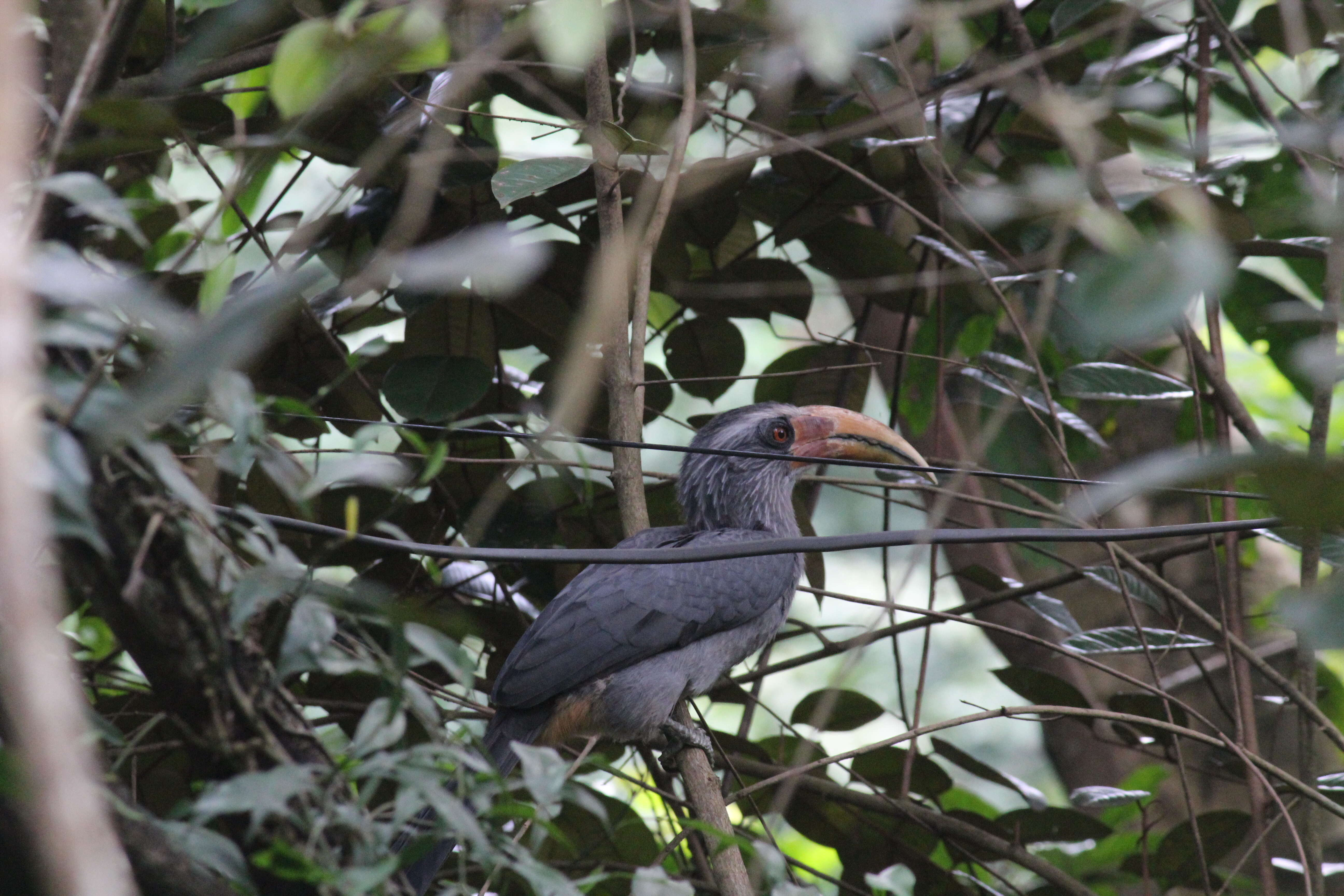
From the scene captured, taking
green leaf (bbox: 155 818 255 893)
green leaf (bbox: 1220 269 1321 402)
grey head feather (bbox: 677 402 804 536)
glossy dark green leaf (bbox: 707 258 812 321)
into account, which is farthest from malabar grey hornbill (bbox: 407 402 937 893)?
green leaf (bbox: 155 818 255 893)

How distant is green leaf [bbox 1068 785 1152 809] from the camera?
279 cm

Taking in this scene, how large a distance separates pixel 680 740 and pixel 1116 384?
5.07 ft

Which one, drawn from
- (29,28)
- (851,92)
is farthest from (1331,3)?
(29,28)

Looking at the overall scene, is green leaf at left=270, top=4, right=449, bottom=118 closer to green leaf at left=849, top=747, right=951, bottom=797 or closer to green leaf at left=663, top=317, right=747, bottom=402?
green leaf at left=663, top=317, right=747, bottom=402

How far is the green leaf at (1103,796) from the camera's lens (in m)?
2.79

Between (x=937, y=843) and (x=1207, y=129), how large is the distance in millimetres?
2468

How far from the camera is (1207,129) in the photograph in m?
3.63

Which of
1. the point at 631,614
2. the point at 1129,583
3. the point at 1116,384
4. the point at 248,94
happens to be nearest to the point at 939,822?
the point at 1129,583

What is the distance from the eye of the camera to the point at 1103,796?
2799mm

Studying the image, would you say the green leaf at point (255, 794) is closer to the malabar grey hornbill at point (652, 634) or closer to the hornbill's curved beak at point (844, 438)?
the malabar grey hornbill at point (652, 634)

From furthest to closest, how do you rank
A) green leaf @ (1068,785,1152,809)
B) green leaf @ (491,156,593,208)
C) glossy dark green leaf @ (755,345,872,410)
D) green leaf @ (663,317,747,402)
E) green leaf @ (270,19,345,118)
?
glossy dark green leaf @ (755,345,872,410)
green leaf @ (663,317,747,402)
green leaf @ (1068,785,1152,809)
green leaf @ (491,156,593,208)
green leaf @ (270,19,345,118)

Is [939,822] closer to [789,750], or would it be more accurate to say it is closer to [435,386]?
[789,750]

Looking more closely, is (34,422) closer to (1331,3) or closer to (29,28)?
(29,28)

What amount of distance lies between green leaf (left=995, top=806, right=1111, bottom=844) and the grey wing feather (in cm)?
94
